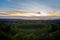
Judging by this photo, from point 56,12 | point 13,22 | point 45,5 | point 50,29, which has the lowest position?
point 50,29

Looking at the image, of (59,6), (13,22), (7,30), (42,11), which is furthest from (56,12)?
(7,30)

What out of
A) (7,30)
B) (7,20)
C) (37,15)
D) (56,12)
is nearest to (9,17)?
(7,20)

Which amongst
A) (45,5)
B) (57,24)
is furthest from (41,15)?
(57,24)

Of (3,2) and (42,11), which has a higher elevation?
(3,2)

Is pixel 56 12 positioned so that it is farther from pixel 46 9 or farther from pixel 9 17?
pixel 9 17

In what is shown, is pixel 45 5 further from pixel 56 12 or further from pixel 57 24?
pixel 57 24

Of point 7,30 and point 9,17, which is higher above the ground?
point 9,17
